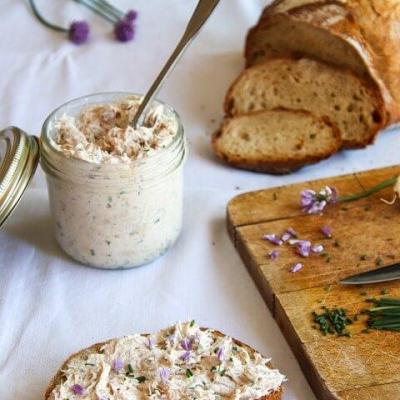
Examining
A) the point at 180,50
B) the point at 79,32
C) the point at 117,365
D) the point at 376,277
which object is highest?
the point at 180,50

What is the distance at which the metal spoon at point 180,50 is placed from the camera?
2.10m

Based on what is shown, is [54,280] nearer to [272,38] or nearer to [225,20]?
[272,38]

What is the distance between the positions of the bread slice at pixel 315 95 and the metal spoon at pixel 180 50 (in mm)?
584

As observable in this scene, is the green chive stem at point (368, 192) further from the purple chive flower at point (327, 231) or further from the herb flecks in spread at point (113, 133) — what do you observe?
the herb flecks in spread at point (113, 133)

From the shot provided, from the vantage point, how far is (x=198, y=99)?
289 centimetres

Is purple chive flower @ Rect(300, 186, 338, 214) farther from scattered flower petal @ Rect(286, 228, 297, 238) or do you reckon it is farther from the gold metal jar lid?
the gold metal jar lid

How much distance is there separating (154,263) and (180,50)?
0.57 meters

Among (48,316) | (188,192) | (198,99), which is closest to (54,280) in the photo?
(48,316)

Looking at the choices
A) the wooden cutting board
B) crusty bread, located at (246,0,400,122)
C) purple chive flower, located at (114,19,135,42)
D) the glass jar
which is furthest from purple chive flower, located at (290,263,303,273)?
purple chive flower, located at (114,19,135,42)

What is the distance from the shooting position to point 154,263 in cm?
221

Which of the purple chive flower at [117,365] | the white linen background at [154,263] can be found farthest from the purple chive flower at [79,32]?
the purple chive flower at [117,365]

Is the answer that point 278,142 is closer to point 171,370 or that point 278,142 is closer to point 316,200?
point 316,200

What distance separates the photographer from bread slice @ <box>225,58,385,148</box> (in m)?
2.61

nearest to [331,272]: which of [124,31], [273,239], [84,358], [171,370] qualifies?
[273,239]
